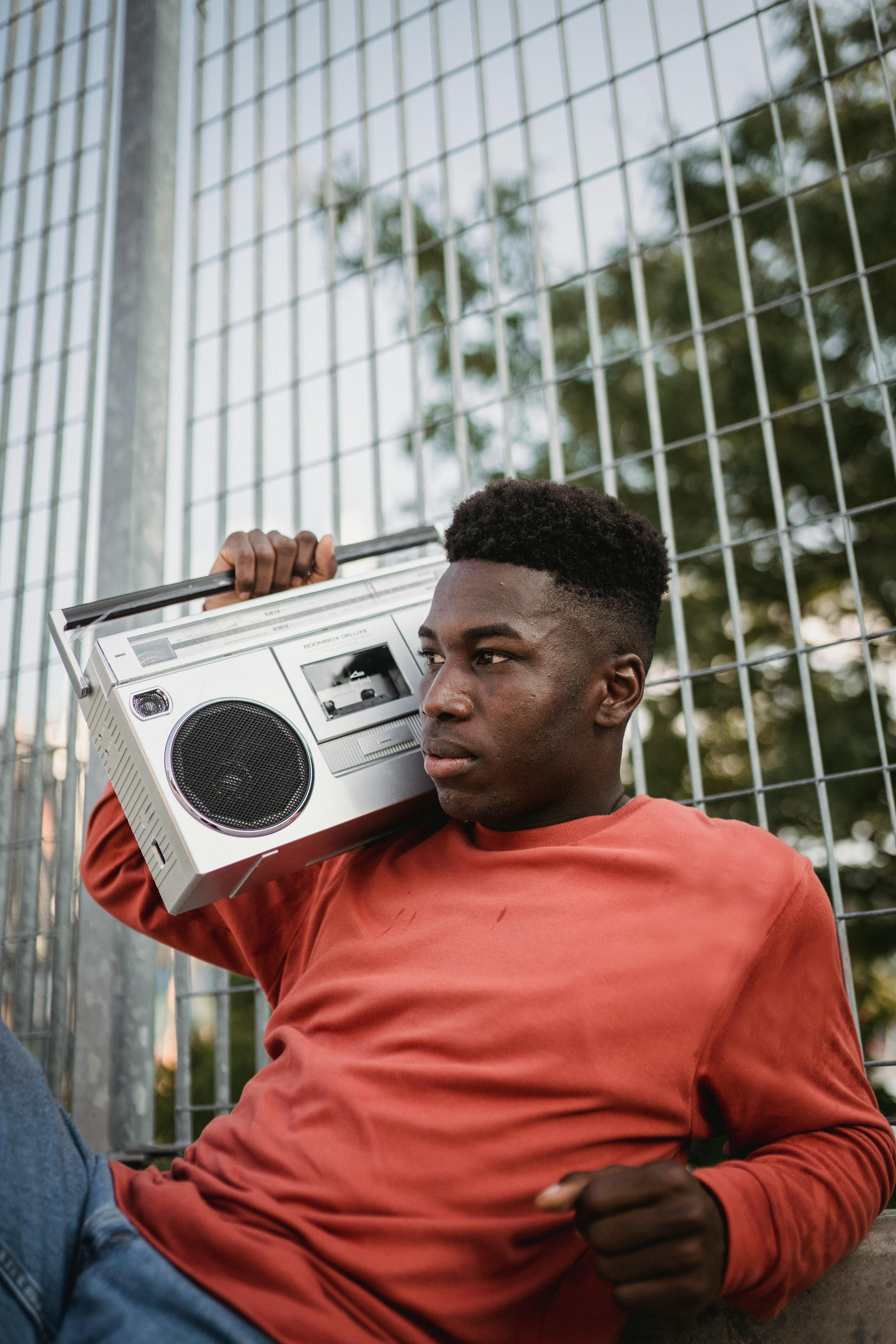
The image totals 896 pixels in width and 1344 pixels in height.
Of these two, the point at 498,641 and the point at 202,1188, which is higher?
the point at 498,641

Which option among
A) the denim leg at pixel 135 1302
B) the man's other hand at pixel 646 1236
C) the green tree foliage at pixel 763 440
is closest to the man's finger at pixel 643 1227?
the man's other hand at pixel 646 1236

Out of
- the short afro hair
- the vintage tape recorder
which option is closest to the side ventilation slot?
the vintage tape recorder

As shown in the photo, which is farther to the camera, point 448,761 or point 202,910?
point 202,910

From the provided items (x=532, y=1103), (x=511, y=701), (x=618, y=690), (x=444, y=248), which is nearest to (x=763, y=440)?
(x=444, y=248)

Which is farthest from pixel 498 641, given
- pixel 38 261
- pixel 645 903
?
pixel 38 261

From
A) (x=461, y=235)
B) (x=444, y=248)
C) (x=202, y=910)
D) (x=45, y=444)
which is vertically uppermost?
(x=444, y=248)

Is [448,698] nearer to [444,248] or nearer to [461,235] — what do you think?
[461,235]

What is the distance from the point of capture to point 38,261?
98.7 inches

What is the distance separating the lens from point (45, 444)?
237 centimetres

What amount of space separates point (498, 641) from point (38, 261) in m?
1.96

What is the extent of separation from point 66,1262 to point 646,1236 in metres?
0.47

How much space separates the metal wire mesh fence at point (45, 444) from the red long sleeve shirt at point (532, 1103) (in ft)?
3.69

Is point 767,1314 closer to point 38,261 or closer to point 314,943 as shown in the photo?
point 314,943

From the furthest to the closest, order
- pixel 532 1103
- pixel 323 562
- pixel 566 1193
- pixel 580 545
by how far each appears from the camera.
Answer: pixel 323 562 < pixel 580 545 < pixel 532 1103 < pixel 566 1193
